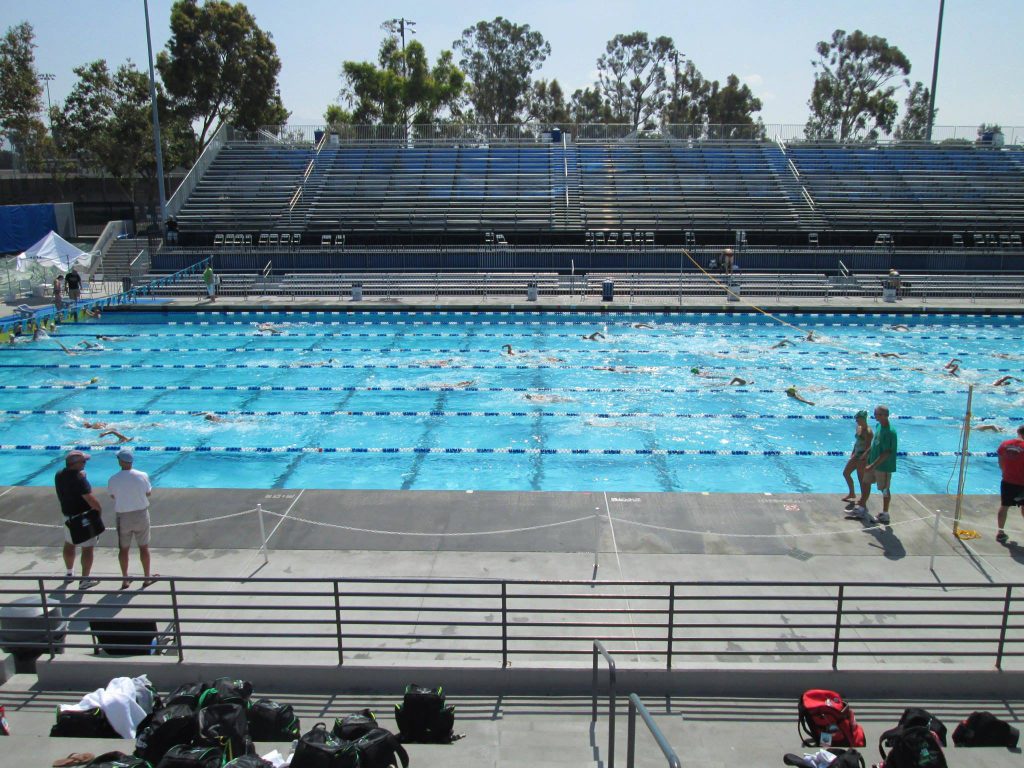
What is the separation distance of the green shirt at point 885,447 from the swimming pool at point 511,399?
8.72ft

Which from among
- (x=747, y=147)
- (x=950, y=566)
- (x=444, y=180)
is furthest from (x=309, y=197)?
(x=950, y=566)

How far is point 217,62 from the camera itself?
41500mm

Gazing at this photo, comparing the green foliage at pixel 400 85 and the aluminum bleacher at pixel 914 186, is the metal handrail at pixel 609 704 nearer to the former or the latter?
the aluminum bleacher at pixel 914 186

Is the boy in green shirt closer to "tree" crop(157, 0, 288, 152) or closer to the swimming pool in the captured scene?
the swimming pool

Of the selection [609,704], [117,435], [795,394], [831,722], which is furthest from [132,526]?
[795,394]

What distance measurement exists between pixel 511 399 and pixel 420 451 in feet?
10.1

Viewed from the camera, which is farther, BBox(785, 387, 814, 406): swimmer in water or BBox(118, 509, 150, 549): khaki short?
BBox(785, 387, 814, 406): swimmer in water

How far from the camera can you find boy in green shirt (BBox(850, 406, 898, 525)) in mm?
8523

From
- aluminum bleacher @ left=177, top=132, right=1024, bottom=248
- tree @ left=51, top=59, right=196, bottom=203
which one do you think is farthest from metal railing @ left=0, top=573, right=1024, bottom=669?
tree @ left=51, top=59, right=196, bottom=203

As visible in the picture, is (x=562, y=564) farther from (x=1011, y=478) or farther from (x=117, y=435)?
(x=117, y=435)

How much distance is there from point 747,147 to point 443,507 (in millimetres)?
32903

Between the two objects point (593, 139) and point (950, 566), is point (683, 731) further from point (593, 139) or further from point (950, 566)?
point (593, 139)

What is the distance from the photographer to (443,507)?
9.07 meters

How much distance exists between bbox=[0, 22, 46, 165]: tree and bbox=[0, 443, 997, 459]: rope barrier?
37562 mm
